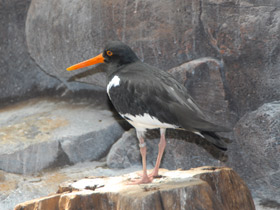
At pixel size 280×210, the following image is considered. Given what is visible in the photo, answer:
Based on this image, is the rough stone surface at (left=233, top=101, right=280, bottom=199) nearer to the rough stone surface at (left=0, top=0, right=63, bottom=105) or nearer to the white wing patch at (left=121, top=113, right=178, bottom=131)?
the white wing patch at (left=121, top=113, right=178, bottom=131)

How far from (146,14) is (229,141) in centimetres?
182

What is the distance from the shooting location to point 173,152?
5.43 m

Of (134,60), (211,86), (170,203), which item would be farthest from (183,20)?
(170,203)

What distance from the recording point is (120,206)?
3.28 m

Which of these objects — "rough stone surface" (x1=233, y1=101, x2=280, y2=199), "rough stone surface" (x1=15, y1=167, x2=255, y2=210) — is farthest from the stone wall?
"rough stone surface" (x1=15, y1=167, x2=255, y2=210)

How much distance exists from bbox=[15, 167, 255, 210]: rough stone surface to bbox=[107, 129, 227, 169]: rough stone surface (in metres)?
1.37

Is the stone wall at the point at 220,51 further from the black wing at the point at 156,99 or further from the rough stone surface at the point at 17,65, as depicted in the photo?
the black wing at the point at 156,99

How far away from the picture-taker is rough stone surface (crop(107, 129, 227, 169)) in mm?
5250

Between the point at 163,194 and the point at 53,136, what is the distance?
281 centimetres

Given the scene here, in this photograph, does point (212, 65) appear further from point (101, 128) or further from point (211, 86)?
point (101, 128)

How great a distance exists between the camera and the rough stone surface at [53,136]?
18.1ft

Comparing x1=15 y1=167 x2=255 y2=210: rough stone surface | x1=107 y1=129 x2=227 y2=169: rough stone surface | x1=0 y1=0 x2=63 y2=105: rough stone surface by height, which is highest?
x1=0 y1=0 x2=63 y2=105: rough stone surface

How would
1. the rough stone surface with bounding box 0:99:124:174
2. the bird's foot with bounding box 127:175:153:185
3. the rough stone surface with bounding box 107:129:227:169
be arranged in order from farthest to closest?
the rough stone surface with bounding box 0:99:124:174 → the rough stone surface with bounding box 107:129:227:169 → the bird's foot with bounding box 127:175:153:185

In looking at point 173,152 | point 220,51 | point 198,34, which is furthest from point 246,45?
point 173,152
